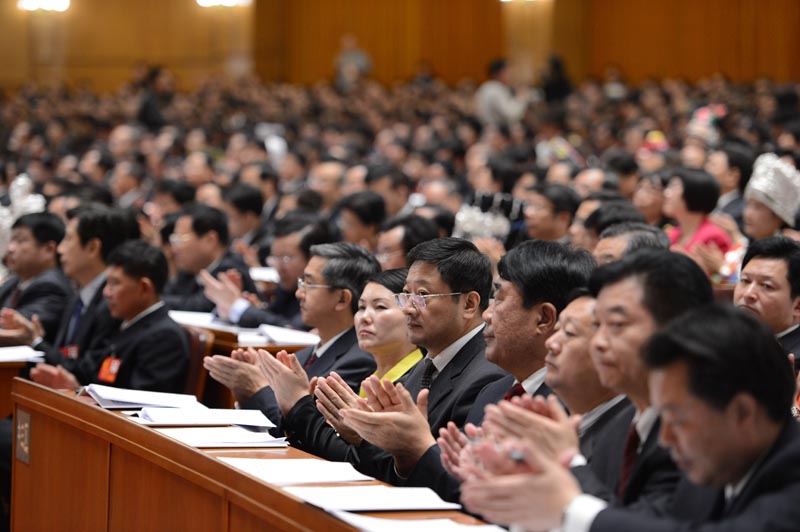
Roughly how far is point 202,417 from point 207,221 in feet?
10.3

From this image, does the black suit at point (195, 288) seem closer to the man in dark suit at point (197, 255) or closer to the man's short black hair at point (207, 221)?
the man in dark suit at point (197, 255)

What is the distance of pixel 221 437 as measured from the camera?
309 centimetres

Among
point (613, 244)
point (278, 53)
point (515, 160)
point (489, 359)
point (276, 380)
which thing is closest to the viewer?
point (489, 359)

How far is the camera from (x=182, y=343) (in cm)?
459

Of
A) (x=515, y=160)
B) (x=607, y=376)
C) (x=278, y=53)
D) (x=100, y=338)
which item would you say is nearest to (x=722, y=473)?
(x=607, y=376)

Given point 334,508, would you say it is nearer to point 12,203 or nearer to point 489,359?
point 489,359

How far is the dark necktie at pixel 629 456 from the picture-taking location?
2.23m

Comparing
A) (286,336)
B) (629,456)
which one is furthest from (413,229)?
(629,456)

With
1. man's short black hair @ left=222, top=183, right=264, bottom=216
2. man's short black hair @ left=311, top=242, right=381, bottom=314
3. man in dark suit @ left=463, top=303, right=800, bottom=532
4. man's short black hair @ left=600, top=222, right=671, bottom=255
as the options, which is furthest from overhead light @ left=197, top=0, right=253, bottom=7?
man in dark suit @ left=463, top=303, right=800, bottom=532

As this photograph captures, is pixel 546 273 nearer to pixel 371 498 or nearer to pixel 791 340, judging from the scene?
pixel 371 498

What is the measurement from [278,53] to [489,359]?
2029cm

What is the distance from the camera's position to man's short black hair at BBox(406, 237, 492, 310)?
11.1 feet

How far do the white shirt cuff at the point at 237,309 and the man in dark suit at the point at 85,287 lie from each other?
22.6 inches

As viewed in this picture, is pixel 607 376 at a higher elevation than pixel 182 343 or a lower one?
higher
